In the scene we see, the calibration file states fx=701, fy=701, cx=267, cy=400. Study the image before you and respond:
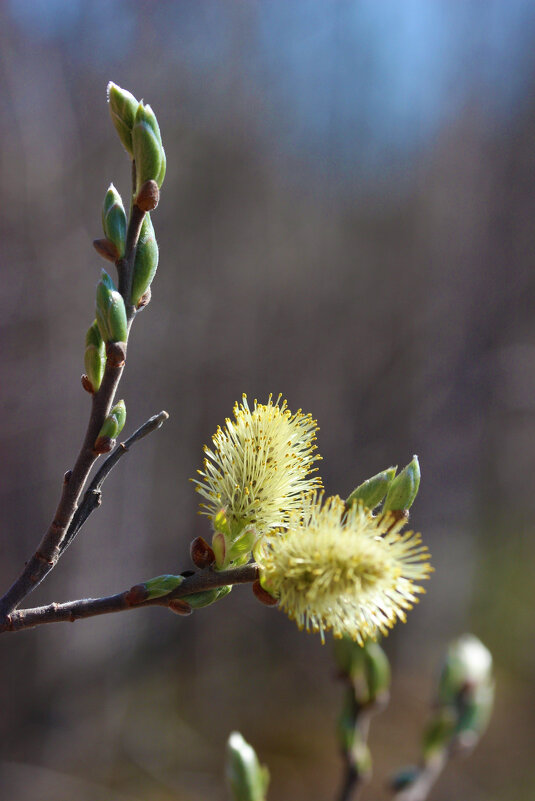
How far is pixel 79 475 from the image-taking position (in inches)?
22.9

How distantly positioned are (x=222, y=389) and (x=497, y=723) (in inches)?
128

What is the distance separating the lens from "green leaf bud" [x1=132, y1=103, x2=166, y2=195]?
58 cm

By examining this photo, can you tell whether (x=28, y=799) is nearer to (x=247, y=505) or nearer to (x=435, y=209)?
(x=247, y=505)

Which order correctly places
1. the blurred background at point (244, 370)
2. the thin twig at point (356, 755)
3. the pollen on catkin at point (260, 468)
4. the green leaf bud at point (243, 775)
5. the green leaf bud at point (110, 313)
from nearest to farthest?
the green leaf bud at point (110, 313), the pollen on catkin at point (260, 468), the green leaf bud at point (243, 775), the thin twig at point (356, 755), the blurred background at point (244, 370)

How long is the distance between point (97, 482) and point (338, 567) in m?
0.25

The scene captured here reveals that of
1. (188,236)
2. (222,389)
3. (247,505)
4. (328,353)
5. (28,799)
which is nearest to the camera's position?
(247,505)

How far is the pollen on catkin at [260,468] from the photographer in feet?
2.46

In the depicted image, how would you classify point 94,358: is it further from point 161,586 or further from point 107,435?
point 161,586

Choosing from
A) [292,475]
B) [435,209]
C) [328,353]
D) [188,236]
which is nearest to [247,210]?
[188,236]

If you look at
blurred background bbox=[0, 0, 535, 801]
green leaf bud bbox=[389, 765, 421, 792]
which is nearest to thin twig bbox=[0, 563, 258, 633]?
green leaf bud bbox=[389, 765, 421, 792]

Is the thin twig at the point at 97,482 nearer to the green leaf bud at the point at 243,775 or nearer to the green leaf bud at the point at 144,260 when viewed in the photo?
the green leaf bud at the point at 144,260

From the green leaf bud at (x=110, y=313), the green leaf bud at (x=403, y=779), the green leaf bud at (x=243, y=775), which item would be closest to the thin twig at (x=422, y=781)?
the green leaf bud at (x=403, y=779)

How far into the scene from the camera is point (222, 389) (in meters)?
4.70

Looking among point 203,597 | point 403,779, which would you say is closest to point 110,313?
point 203,597
